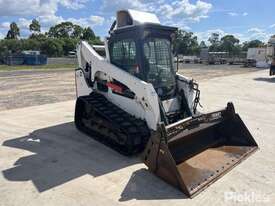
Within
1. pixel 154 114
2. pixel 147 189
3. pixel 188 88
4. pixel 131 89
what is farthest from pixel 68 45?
pixel 147 189

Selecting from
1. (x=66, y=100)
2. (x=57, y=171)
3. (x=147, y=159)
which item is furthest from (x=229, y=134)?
(x=66, y=100)

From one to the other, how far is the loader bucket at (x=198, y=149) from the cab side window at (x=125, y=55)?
1697mm

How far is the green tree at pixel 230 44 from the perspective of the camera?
268ft

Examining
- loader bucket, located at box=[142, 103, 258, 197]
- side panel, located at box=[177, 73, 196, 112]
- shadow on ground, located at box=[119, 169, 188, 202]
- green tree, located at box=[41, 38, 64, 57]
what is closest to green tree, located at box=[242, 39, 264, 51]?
green tree, located at box=[41, 38, 64, 57]

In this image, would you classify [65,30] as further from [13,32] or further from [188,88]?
[188,88]

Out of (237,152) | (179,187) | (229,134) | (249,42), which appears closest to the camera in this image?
(179,187)

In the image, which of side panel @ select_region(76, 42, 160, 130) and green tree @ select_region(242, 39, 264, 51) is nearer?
side panel @ select_region(76, 42, 160, 130)

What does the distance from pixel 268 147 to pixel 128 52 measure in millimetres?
3372

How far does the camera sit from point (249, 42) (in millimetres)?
91000

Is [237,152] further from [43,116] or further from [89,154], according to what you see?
[43,116]

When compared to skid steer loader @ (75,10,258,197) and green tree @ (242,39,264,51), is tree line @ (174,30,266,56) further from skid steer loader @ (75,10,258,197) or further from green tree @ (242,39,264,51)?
skid steer loader @ (75,10,258,197)

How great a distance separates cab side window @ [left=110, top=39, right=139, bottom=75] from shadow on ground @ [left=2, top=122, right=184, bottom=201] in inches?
65.8

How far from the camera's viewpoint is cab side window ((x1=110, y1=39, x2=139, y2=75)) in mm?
6215

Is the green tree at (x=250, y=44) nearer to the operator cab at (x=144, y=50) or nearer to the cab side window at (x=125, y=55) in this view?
the operator cab at (x=144, y=50)
